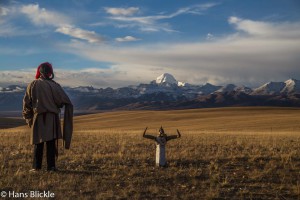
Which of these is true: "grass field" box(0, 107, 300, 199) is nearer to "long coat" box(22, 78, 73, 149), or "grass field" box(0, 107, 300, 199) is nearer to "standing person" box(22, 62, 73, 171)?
"standing person" box(22, 62, 73, 171)

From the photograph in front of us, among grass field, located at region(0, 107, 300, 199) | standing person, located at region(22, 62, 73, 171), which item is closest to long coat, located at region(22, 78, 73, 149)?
standing person, located at region(22, 62, 73, 171)

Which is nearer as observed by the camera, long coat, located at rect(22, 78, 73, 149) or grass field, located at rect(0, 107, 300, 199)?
grass field, located at rect(0, 107, 300, 199)

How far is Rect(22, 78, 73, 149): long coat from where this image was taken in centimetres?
1075

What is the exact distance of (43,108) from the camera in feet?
35.3

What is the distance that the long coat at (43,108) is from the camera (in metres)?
10.8

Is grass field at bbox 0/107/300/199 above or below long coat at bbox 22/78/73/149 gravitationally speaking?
below

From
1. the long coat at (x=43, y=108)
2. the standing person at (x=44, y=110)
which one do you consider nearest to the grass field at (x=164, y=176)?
the standing person at (x=44, y=110)

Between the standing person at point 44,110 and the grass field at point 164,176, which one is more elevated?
the standing person at point 44,110

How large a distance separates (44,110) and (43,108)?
55 millimetres

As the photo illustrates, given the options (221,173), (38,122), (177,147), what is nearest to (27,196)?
(38,122)

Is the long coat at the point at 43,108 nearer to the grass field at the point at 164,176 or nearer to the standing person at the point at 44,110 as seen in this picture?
the standing person at the point at 44,110

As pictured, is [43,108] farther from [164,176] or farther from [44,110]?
[164,176]

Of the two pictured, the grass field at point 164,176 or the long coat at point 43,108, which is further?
the long coat at point 43,108

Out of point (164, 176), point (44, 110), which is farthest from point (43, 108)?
point (164, 176)
